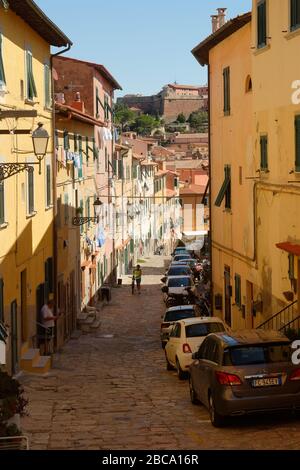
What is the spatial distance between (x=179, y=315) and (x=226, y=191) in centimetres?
436

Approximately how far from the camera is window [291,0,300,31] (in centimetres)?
1792

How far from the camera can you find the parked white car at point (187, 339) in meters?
19.7

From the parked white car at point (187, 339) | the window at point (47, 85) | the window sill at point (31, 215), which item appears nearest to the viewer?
the parked white car at point (187, 339)

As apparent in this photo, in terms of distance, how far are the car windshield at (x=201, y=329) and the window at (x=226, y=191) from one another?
7240mm

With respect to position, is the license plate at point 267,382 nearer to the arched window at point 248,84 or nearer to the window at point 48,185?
the arched window at point 248,84

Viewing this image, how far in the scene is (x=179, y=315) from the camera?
89.5ft

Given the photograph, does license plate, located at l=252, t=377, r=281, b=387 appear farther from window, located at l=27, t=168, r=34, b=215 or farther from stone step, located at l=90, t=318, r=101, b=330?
stone step, located at l=90, t=318, r=101, b=330

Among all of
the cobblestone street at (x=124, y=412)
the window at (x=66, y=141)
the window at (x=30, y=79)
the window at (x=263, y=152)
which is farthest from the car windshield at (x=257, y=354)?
the window at (x=66, y=141)

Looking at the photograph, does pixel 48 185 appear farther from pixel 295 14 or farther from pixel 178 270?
pixel 178 270

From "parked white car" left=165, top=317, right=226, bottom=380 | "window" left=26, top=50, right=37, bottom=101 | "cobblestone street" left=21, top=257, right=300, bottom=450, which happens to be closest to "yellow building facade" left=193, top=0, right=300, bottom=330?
"parked white car" left=165, top=317, right=226, bottom=380

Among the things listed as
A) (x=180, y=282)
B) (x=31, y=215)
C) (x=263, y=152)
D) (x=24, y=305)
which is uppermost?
(x=263, y=152)

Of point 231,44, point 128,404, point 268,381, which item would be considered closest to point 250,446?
point 268,381

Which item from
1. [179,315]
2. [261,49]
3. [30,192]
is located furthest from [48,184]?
[261,49]

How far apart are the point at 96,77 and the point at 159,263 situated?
3134cm
